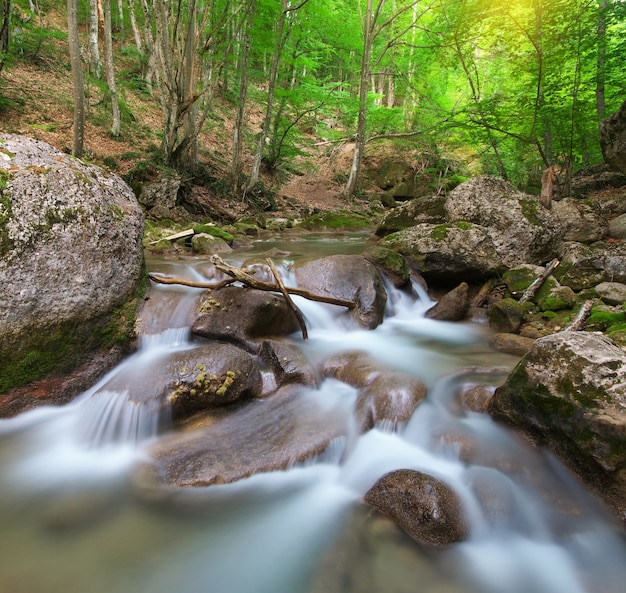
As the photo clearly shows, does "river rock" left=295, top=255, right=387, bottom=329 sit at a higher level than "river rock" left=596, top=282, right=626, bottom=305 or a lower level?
lower

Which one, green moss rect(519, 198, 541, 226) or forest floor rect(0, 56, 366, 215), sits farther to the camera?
forest floor rect(0, 56, 366, 215)

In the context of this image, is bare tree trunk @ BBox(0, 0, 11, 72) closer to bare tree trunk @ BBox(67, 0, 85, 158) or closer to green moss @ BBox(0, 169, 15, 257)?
bare tree trunk @ BBox(67, 0, 85, 158)

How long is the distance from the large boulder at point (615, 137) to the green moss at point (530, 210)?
107 inches

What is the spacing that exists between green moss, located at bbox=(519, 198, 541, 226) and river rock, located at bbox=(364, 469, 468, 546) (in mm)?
6206

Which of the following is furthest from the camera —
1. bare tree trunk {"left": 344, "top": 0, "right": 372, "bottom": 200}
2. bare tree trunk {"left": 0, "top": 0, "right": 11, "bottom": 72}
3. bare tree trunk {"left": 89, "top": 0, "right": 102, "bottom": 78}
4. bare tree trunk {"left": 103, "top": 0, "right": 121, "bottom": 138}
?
bare tree trunk {"left": 89, "top": 0, "right": 102, "bottom": 78}

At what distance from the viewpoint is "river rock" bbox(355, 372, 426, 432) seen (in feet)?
11.4

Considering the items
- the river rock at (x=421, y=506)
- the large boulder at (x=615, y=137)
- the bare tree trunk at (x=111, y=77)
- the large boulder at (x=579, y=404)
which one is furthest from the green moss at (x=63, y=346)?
the bare tree trunk at (x=111, y=77)

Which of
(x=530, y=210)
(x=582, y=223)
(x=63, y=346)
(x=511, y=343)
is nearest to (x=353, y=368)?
(x=511, y=343)

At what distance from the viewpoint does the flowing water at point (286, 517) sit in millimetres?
2203

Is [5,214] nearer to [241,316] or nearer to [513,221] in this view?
[241,316]

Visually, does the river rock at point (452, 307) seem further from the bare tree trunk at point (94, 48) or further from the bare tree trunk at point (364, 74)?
the bare tree trunk at point (94, 48)

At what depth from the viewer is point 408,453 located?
3.22 meters

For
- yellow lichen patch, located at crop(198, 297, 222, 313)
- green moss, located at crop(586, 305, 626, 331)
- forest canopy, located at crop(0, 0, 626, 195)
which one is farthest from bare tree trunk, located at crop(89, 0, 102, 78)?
green moss, located at crop(586, 305, 626, 331)

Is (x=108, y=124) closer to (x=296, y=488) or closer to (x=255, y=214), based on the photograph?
(x=255, y=214)
